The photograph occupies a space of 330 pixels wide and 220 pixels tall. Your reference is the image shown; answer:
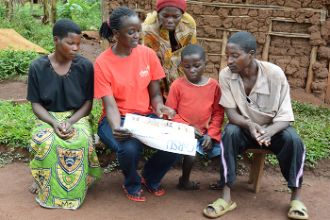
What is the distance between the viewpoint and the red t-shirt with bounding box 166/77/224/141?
3.79 metres

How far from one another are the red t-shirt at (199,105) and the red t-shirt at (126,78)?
0.86 ft

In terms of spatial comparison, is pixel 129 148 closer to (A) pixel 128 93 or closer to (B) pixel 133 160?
(B) pixel 133 160

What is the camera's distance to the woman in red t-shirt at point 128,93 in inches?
138

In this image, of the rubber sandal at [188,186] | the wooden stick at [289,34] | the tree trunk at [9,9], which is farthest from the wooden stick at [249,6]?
the tree trunk at [9,9]

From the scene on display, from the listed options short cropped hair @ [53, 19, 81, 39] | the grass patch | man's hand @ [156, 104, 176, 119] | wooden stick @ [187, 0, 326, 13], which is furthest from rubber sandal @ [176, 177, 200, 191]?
wooden stick @ [187, 0, 326, 13]

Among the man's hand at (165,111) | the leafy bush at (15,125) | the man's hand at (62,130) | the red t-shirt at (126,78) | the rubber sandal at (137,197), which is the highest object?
the red t-shirt at (126,78)

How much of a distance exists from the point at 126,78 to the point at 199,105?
662 millimetres

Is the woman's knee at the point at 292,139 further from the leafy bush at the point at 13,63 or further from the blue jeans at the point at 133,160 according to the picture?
the leafy bush at the point at 13,63

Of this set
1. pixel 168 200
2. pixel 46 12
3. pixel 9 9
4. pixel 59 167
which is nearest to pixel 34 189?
pixel 59 167

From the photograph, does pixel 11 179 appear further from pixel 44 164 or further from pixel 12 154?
pixel 44 164

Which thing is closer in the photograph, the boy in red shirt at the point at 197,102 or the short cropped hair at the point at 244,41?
the short cropped hair at the point at 244,41

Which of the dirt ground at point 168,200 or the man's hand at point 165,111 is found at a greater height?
the man's hand at point 165,111

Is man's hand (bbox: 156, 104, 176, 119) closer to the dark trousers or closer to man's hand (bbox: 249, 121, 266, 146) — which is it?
the dark trousers

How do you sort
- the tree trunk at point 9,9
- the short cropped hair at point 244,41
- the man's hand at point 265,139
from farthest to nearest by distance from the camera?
the tree trunk at point 9,9
the short cropped hair at point 244,41
the man's hand at point 265,139
